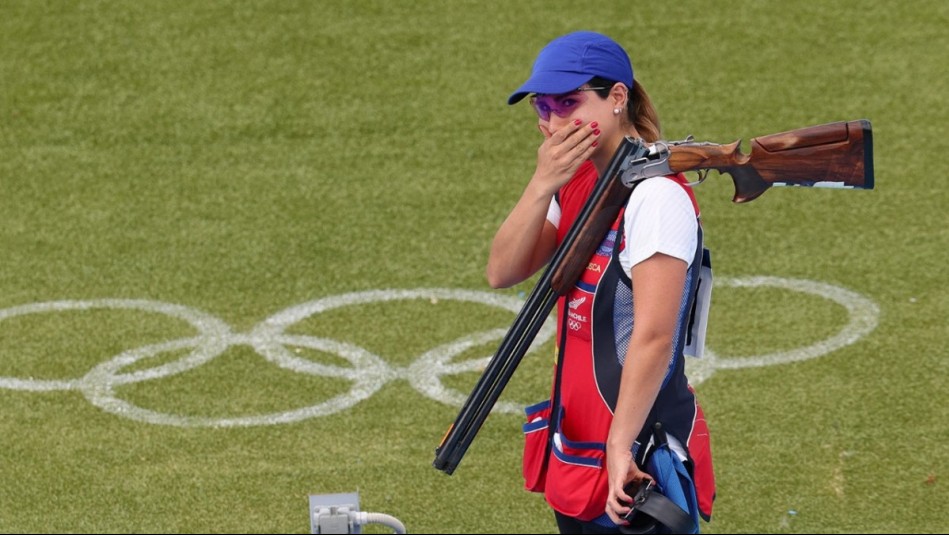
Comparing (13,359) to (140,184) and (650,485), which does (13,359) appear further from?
(650,485)

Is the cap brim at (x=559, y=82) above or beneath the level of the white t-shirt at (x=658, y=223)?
above

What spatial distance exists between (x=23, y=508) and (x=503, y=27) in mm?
5891

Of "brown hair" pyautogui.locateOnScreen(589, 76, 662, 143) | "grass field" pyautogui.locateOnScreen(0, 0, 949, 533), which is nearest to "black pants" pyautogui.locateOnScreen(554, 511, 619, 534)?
"brown hair" pyautogui.locateOnScreen(589, 76, 662, 143)

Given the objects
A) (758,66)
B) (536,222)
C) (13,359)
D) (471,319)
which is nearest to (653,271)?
(536,222)

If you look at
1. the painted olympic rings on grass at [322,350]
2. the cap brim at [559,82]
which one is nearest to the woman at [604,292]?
the cap brim at [559,82]

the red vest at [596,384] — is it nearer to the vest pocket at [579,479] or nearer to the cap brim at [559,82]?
the vest pocket at [579,479]

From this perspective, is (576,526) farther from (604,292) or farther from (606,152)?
(606,152)

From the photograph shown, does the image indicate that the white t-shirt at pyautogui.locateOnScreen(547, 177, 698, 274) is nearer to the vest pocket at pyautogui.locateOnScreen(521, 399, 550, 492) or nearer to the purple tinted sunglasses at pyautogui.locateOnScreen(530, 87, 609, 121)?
the purple tinted sunglasses at pyautogui.locateOnScreen(530, 87, 609, 121)

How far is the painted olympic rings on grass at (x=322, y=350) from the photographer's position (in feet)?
23.9

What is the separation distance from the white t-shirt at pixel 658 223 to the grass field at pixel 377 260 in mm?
2669

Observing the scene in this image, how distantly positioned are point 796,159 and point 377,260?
492 centimetres

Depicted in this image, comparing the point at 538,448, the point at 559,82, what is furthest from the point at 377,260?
the point at 559,82

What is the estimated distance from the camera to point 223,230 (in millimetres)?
8969

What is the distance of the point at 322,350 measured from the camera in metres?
7.79
